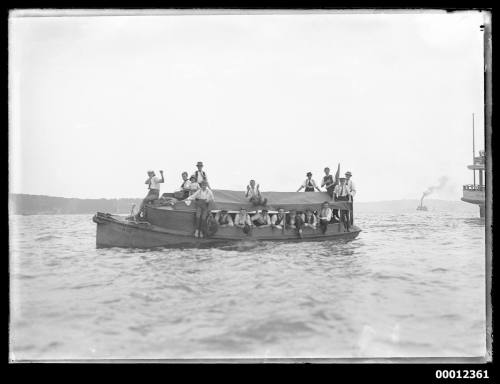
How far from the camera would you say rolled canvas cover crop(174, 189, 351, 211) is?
11055 millimetres

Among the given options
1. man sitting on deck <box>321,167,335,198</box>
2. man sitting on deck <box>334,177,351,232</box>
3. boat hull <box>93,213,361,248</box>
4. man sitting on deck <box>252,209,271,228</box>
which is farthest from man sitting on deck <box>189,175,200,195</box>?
man sitting on deck <box>334,177,351,232</box>

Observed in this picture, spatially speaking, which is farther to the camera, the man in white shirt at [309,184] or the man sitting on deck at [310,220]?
the man sitting on deck at [310,220]

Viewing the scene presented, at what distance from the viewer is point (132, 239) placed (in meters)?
10.6

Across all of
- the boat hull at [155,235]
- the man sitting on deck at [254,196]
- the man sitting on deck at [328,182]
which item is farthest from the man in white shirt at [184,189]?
the man sitting on deck at [328,182]

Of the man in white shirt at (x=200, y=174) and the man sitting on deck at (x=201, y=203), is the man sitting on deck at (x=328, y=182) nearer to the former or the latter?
the man in white shirt at (x=200, y=174)

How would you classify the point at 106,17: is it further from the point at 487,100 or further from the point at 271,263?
the point at 487,100

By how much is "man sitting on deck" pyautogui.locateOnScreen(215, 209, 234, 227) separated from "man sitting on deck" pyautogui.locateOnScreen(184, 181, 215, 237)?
58 centimetres

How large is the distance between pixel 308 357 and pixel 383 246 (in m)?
4.59

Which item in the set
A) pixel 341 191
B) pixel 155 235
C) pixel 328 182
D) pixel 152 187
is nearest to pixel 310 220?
pixel 341 191

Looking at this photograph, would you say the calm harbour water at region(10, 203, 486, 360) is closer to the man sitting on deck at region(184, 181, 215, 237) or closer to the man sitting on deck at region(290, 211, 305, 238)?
the man sitting on deck at region(184, 181, 215, 237)

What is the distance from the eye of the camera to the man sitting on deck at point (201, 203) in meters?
10.4

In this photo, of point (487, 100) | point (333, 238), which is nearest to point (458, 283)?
point (487, 100)

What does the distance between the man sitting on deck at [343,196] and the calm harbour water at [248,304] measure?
11.1ft

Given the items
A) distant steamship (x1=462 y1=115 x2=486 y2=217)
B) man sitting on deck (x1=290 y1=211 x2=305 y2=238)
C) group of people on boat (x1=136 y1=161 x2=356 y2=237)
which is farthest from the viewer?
man sitting on deck (x1=290 y1=211 x2=305 y2=238)
